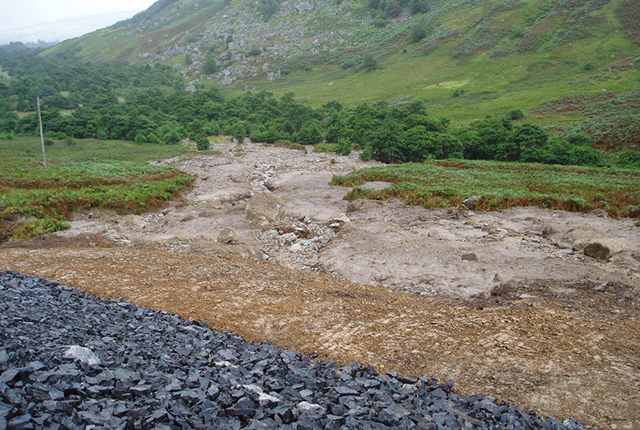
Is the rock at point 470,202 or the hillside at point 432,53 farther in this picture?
the hillside at point 432,53

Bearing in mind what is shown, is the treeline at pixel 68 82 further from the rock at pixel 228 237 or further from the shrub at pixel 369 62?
the rock at pixel 228 237

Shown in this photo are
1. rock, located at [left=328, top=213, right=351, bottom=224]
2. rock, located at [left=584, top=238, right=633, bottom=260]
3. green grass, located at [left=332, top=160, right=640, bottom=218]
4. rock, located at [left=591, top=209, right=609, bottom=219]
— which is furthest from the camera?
green grass, located at [left=332, top=160, right=640, bottom=218]

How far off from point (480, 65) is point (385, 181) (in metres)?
74.7

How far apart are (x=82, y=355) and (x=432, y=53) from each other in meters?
114

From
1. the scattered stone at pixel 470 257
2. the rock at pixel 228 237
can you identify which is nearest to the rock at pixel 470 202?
the scattered stone at pixel 470 257

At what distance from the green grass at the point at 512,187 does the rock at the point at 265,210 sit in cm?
541

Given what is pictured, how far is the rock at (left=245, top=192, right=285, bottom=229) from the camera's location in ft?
60.0

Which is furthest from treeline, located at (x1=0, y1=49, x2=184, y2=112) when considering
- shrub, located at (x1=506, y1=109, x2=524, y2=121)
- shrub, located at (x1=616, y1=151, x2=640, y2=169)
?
shrub, located at (x1=616, y1=151, x2=640, y2=169)

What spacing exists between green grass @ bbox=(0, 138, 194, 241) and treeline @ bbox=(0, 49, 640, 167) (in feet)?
40.9

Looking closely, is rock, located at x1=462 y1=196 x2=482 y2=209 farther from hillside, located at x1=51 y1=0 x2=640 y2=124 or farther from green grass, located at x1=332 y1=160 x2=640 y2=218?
hillside, located at x1=51 y1=0 x2=640 y2=124

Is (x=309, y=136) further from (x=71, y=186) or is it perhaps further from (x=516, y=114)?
(x=71, y=186)

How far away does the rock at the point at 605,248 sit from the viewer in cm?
1175

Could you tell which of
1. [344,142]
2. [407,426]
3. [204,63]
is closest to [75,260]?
[407,426]

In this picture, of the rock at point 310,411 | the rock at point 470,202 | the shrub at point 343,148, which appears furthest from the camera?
the shrub at point 343,148
